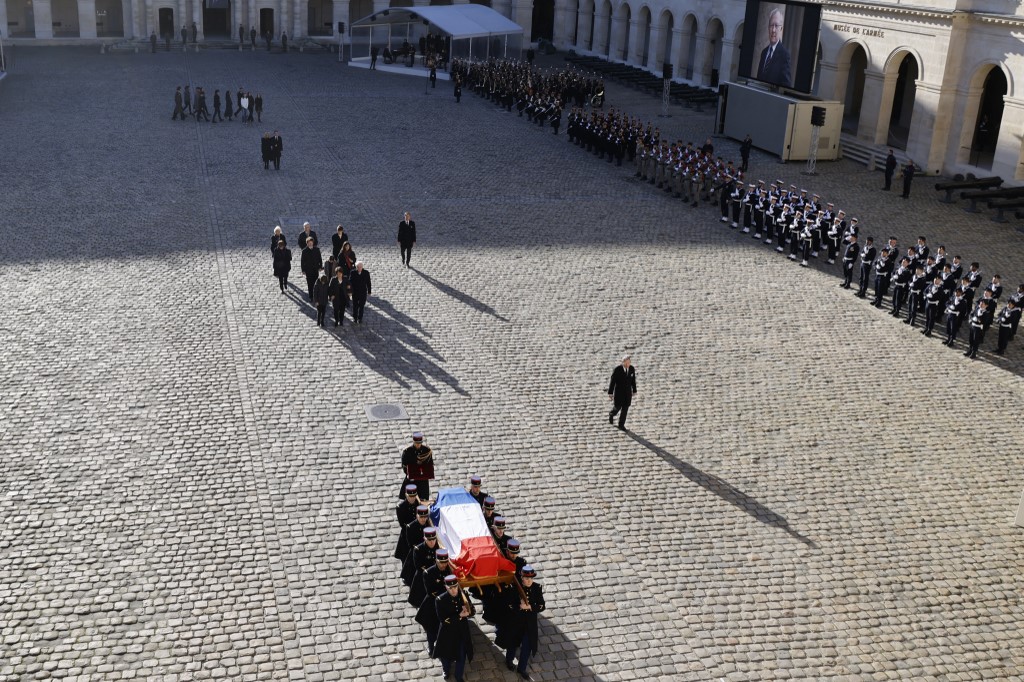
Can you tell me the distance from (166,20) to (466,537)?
56324 millimetres

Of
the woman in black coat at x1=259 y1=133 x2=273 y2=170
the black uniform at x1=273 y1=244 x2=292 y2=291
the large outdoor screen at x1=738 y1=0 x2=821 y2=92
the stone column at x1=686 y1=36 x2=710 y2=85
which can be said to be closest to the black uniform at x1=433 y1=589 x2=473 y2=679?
the black uniform at x1=273 y1=244 x2=292 y2=291

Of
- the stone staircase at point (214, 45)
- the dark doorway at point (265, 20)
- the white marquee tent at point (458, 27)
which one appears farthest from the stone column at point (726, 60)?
the dark doorway at point (265, 20)

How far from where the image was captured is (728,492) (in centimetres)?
1499

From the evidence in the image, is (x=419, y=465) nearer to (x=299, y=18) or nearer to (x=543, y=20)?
(x=299, y=18)

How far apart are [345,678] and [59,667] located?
2.70 m

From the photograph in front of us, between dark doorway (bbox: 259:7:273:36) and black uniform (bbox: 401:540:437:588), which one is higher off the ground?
dark doorway (bbox: 259:7:273:36)

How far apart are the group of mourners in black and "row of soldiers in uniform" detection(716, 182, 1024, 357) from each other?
32.9 feet

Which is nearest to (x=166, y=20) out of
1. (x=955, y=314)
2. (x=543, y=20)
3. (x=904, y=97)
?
(x=543, y=20)

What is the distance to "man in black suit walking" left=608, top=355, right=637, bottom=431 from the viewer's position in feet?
53.3

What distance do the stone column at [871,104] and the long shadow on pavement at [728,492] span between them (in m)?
24.7

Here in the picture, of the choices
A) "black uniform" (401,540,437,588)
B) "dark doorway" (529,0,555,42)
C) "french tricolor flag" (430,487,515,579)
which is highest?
"dark doorway" (529,0,555,42)

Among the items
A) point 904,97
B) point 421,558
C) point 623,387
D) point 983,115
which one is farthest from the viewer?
point 904,97

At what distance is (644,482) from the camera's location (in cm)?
1512

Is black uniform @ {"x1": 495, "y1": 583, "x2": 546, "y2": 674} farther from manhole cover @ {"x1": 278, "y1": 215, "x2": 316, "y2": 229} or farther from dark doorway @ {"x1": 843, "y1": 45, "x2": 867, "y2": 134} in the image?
dark doorway @ {"x1": 843, "y1": 45, "x2": 867, "y2": 134}
